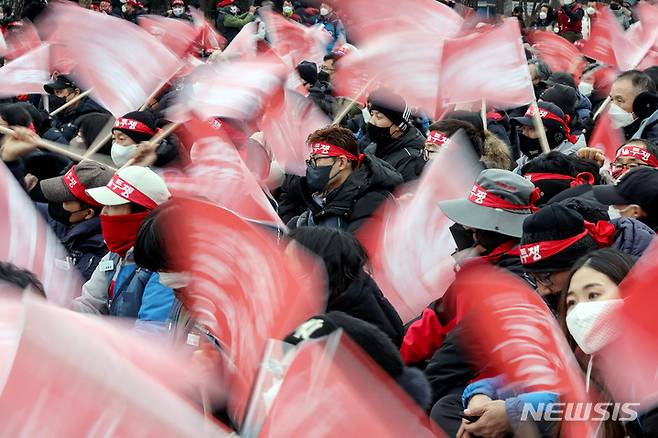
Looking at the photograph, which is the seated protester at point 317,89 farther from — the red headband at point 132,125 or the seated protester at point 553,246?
the seated protester at point 553,246

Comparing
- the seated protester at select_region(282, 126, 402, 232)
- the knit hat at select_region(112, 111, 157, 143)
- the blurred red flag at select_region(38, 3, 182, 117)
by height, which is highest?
the seated protester at select_region(282, 126, 402, 232)

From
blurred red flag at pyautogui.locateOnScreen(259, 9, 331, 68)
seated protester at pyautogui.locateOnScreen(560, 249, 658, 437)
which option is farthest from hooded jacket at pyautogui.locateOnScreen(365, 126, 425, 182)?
blurred red flag at pyautogui.locateOnScreen(259, 9, 331, 68)

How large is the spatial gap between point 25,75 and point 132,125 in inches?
96.6

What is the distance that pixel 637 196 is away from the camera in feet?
15.2

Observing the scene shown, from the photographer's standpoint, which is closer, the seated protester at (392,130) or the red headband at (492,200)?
the red headband at (492,200)

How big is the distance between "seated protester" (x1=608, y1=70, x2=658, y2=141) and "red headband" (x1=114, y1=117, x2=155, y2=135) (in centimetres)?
300

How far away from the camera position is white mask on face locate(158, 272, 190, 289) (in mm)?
3861

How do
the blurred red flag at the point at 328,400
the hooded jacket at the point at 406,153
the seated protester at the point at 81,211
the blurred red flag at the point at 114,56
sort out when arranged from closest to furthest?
the blurred red flag at the point at 328,400 < the seated protester at the point at 81,211 < the hooded jacket at the point at 406,153 < the blurred red flag at the point at 114,56

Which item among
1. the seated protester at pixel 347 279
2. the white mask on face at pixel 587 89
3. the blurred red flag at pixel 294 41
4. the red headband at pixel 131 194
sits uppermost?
the seated protester at pixel 347 279

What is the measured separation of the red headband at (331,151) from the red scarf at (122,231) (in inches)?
46.6

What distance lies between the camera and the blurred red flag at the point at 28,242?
4.62 metres

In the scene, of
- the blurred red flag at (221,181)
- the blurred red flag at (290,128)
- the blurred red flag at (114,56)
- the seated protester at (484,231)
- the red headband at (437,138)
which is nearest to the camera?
the seated protester at (484,231)

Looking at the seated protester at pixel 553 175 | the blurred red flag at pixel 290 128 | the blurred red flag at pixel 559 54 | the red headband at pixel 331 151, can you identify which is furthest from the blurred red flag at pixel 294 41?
the seated protester at pixel 553 175

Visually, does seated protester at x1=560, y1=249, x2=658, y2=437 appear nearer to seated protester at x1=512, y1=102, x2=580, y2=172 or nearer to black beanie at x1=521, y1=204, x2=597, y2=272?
black beanie at x1=521, y1=204, x2=597, y2=272
